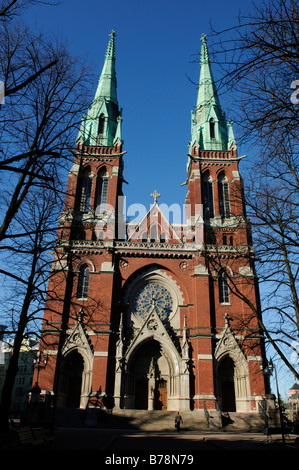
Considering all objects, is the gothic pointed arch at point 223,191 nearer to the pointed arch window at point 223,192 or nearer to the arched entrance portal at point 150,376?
the pointed arch window at point 223,192

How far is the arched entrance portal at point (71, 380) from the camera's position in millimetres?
24547

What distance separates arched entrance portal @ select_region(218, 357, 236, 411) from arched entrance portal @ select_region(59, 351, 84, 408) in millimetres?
9849

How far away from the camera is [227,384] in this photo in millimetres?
25578

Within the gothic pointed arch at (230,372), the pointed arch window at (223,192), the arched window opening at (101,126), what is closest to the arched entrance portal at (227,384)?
the gothic pointed arch at (230,372)

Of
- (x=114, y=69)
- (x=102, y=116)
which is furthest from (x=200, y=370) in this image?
(x=114, y=69)

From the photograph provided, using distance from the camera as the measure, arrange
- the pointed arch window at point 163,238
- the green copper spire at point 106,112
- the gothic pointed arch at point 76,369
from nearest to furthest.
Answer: the gothic pointed arch at point 76,369, the pointed arch window at point 163,238, the green copper spire at point 106,112

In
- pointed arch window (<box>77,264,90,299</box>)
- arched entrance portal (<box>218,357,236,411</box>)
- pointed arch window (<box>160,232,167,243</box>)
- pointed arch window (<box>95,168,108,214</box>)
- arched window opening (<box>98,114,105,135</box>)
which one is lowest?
arched entrance portal (<box>218,357,236,411</box>)

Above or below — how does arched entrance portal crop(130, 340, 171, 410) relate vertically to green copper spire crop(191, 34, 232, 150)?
below

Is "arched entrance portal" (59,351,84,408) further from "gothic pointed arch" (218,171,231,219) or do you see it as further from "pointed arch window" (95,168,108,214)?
"gothic pointed arch" (218,171,231,219)

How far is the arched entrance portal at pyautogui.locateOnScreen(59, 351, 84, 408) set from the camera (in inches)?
966

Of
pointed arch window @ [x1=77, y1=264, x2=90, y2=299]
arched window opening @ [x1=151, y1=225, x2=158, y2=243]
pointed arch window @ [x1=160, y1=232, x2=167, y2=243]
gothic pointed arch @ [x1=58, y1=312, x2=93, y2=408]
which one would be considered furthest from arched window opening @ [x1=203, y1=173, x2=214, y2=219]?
gothic pointed arch @ [x1=58, y1=312, x2=93, y2=408]

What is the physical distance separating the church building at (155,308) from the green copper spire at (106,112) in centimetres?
165

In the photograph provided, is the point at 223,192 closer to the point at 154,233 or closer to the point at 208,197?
the point at 208,197

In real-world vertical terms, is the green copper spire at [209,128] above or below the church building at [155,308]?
above
